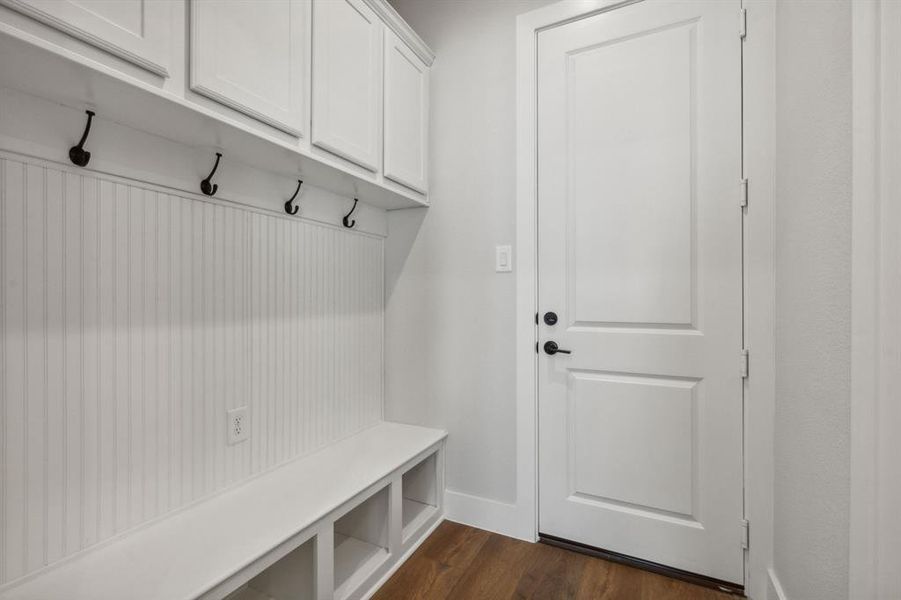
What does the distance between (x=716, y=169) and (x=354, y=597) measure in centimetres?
196

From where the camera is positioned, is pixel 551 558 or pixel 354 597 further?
pixel 551 558

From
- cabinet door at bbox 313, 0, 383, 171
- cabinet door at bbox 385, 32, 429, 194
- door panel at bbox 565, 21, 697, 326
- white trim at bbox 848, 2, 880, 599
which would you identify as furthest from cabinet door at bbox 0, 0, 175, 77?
white trim at bbox 848, 2, 880, 599

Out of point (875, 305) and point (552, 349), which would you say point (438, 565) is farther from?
point (875, 305)

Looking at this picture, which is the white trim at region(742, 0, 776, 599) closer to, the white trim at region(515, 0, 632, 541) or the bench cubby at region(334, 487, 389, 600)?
the white trim at region(515, 0, 632, 541)

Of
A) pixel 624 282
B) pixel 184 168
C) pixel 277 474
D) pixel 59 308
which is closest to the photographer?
pixel 59 308

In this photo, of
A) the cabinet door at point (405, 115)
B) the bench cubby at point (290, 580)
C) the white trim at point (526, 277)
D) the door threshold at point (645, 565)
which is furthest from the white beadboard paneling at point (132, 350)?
the door threshold at point (645, 565)

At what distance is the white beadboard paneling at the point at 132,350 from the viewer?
3.07 ft

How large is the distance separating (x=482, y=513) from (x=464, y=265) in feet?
3.78

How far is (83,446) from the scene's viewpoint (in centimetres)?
103

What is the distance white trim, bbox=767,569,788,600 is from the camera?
1273 millimetres

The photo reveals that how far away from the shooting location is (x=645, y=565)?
1587 mm

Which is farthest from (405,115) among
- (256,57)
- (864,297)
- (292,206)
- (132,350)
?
(864,297)

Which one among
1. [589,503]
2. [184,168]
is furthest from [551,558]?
[184,168]

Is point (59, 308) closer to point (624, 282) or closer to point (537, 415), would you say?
point (537, 415)
